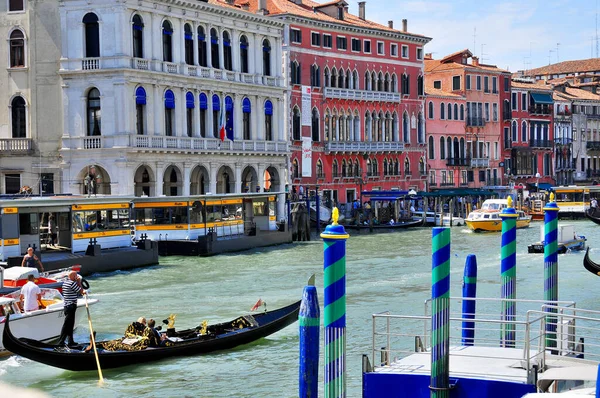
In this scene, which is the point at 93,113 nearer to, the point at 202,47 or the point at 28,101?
the point at 28,101

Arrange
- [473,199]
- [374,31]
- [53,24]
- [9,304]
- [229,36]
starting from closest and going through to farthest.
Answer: [9,304]
[53,24]
[229,36]
[374,31]
[473,199]

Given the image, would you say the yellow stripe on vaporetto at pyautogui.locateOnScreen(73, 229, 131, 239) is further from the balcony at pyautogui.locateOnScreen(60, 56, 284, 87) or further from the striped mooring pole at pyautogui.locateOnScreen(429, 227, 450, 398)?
the striped mooring pole at pyautogui.locateOnScreen(429, 227, 450, 398)

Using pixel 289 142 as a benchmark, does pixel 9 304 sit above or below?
below

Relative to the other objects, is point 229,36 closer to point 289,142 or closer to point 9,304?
point 289,142

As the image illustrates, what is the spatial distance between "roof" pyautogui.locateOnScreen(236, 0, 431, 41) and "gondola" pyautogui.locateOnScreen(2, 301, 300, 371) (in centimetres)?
2283

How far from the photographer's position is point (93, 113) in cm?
3028

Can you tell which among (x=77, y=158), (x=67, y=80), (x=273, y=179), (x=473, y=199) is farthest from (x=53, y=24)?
(x=473, y=199)

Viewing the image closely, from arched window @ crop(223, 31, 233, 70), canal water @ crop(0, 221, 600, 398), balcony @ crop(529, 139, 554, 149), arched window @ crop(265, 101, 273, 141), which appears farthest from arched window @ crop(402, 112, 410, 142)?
→ arched window @ crop(223, 31, 233, 70)

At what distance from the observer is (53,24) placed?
29.9 meters

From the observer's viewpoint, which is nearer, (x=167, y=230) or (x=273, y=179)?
(x=167, y=230)

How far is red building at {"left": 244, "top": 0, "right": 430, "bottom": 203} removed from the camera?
1560 inches

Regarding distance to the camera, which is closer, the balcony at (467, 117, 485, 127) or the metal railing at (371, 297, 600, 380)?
the metal railing at (371, 297, 600, 380)

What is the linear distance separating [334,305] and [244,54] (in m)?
27.9

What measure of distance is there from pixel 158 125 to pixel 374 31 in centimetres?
1439
